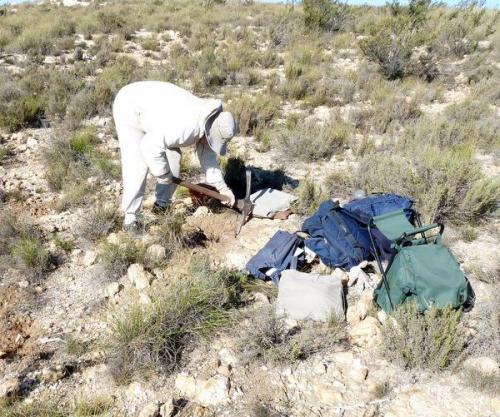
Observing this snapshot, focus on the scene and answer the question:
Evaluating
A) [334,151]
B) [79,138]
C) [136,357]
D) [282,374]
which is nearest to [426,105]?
[334,151]

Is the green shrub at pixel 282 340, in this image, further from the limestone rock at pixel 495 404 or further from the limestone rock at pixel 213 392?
the limestone rock at pixel 495 404

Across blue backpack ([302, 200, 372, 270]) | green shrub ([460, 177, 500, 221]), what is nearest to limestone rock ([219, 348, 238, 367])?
blue backpack ([302, 200, 372, 270])

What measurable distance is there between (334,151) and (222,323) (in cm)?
359

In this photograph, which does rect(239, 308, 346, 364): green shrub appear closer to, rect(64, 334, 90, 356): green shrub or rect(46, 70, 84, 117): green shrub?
rect(64, 334, 90, 356): green shrub

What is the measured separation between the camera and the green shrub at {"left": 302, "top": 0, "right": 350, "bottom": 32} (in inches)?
479

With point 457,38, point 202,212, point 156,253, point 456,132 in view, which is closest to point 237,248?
point 202,212

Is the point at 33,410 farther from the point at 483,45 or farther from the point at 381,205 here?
A: the point at 483,45

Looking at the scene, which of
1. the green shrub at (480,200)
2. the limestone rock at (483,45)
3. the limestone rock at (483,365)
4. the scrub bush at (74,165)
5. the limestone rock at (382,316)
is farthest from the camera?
the limestone rock at (483,45)

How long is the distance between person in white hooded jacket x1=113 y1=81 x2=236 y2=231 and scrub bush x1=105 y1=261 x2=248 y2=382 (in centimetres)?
104

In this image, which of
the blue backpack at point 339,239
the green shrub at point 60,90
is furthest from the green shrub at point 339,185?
the green shrub at point 60,90

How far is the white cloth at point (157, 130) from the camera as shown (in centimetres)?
329

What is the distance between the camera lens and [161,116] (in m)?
3.38

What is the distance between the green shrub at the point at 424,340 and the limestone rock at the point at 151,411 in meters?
1.53

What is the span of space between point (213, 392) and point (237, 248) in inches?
65.5
